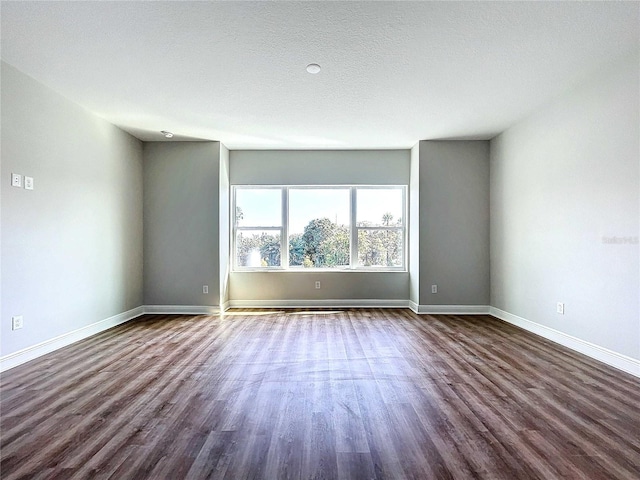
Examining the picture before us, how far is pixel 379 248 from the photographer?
5.87 m

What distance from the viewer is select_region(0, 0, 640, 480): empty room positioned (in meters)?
1.98

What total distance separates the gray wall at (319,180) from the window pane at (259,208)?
19cm

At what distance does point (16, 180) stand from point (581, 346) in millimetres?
5485

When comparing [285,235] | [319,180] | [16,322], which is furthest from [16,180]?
[319,180]

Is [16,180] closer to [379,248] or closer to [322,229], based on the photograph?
[322,229]

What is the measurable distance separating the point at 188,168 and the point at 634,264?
5426 mm

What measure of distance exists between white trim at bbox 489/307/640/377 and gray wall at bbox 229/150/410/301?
1.78 meters

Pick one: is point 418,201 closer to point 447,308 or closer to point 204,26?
point 447,308

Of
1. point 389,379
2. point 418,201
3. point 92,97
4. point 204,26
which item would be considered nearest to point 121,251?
point 92,97

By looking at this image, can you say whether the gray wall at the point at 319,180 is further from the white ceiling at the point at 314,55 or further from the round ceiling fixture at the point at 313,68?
the round ceiling fixture at the point at 313,68

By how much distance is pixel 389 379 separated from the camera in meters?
2.73

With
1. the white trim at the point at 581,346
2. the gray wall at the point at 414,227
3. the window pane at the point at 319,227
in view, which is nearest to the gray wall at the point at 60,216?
the window pane at the point at 319,227

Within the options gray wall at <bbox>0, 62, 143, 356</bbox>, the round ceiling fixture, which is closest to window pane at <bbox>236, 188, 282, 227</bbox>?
gray wall at <bbox>0, 62, 143, 356</bbox>

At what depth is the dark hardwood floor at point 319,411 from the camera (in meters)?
1.67
